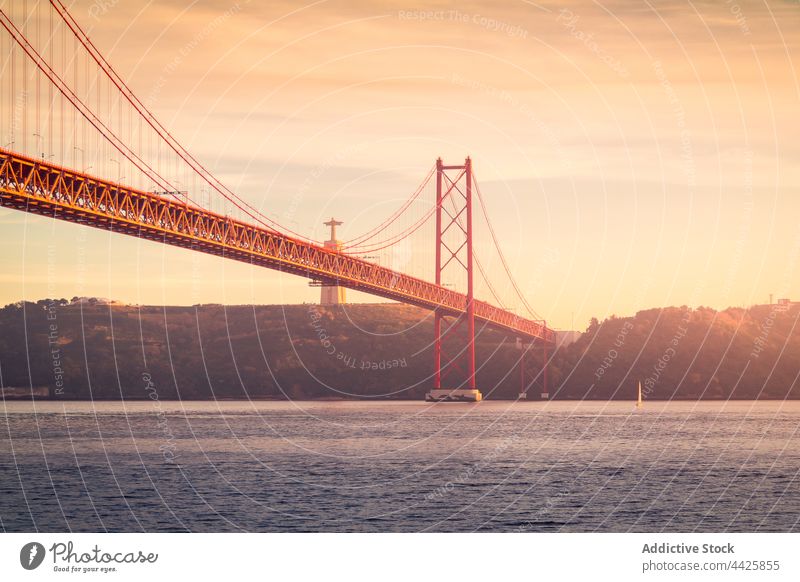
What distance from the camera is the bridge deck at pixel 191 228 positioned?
50469 mm

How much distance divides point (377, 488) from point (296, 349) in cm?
10633

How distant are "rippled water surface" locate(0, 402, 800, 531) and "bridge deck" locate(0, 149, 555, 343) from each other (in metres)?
10.2

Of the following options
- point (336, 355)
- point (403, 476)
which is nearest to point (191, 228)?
point (403, 476)

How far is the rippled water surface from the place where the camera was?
34.5m

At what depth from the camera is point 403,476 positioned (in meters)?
44.9

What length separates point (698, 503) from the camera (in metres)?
37.8
